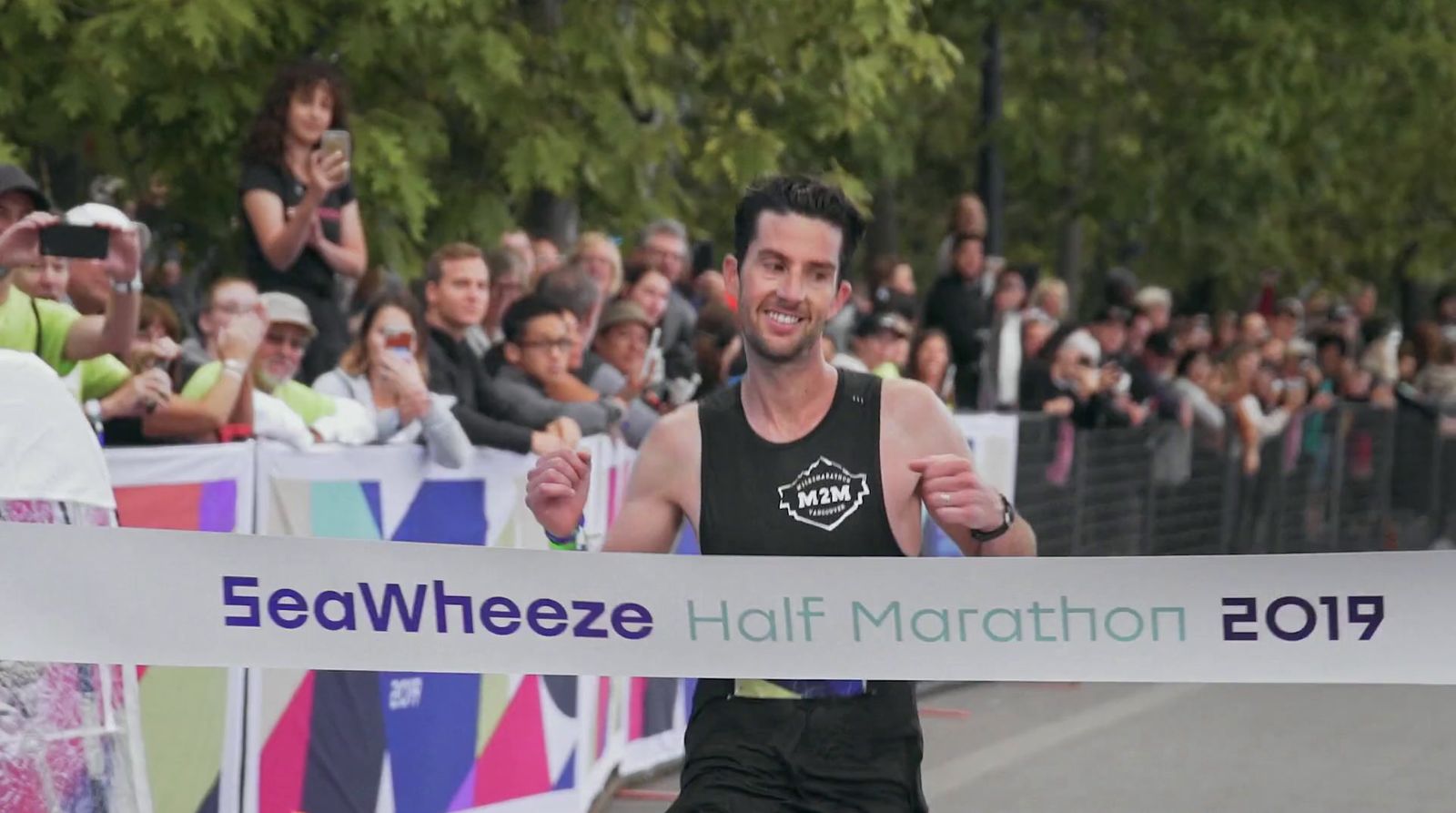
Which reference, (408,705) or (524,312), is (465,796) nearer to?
(408,705)

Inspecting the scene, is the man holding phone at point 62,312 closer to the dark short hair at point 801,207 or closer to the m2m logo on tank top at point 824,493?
the dark short hair at point 801,207

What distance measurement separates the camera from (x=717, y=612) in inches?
219

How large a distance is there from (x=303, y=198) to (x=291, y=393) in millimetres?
1061

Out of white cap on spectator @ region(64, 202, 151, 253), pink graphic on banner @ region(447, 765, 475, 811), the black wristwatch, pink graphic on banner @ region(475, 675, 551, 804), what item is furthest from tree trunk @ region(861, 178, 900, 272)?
the black wristwatch

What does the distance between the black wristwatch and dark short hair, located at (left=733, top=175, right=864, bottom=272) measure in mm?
557

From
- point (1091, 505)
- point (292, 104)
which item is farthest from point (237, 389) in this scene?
point (1091, 505)

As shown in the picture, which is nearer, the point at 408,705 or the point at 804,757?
the point at 804,757

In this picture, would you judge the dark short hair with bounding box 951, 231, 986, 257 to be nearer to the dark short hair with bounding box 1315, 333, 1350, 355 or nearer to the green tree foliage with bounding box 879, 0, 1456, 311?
the green tree foliage with bounding box 879, 0, 1456, 311

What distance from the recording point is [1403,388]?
24.5m

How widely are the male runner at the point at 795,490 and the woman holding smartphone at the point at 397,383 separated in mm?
3127

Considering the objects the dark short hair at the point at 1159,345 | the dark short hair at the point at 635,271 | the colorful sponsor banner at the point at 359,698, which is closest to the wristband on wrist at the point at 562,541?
the colorful sponsor banner at the point at 359,698

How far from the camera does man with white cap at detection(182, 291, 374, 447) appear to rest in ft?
29.8

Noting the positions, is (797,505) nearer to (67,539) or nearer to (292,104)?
(67,539)

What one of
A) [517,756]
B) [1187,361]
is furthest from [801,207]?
[1187,361]
